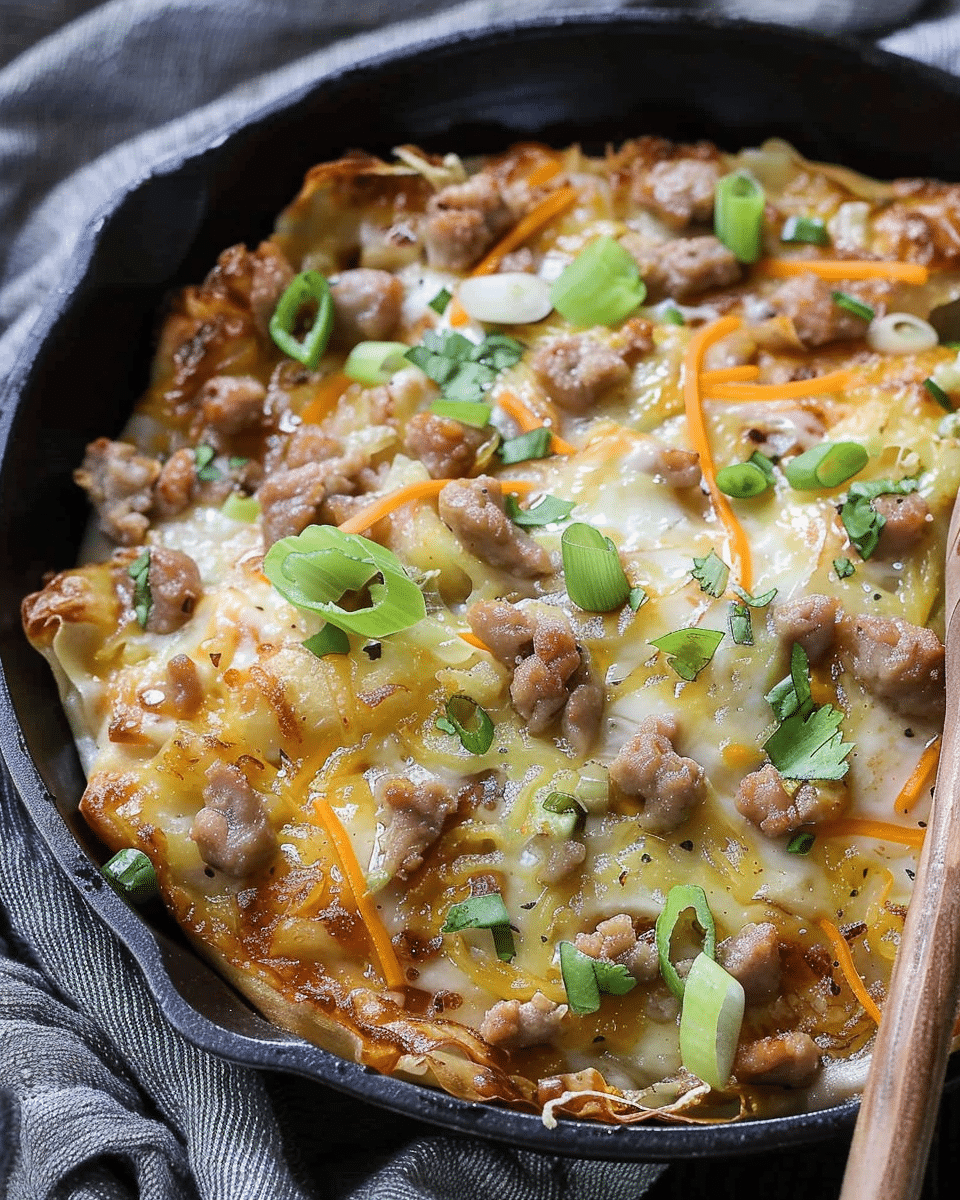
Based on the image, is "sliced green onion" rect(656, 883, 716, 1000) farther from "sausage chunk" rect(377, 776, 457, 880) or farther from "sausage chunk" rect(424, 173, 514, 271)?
"sausage chunk" rect(424, 173, 514, 271)

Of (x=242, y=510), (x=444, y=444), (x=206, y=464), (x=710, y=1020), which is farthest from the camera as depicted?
(x=206, y=464)

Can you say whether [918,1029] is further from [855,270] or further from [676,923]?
[855,270]

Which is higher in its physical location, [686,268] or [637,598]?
[686,268]

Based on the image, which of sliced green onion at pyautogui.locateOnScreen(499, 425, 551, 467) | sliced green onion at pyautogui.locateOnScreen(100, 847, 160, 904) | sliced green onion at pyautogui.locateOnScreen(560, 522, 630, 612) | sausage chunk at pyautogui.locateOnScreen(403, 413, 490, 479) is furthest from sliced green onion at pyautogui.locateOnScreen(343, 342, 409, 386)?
sliced green onion at pyautogui.locateOnScreen(100, 847, 160, 904)

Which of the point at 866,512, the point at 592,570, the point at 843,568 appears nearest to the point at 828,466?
the point at 866,512

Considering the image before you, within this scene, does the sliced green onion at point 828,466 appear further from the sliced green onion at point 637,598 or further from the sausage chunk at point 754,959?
the sausage chunk at point 754,959

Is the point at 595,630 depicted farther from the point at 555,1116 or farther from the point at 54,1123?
the point at 54,1123
